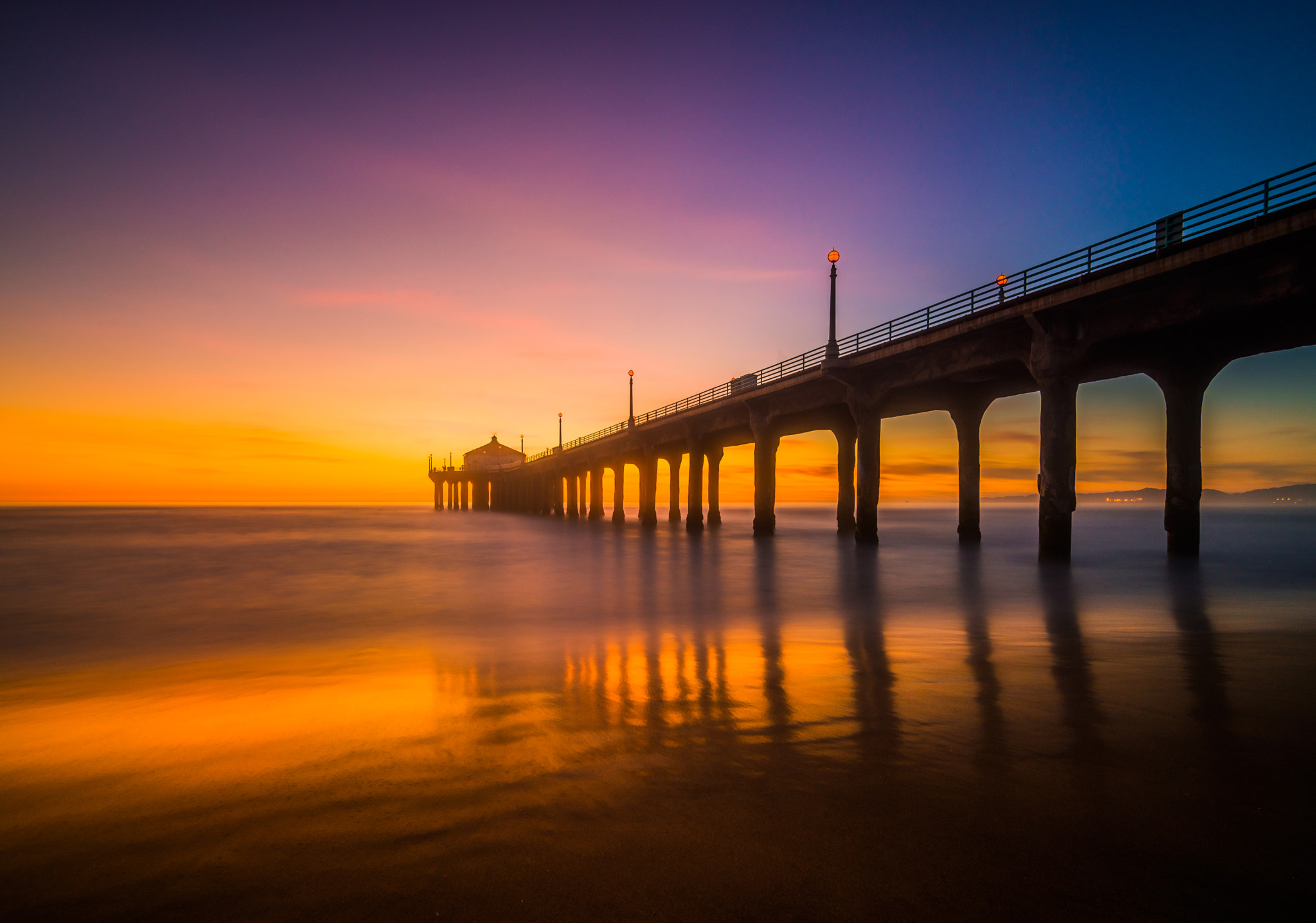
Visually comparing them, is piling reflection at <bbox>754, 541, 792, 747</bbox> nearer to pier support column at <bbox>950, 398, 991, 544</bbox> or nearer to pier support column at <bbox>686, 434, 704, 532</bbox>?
pier support column at <bbox>950, 398, 991, 544</bbox>

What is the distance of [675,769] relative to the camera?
4.82 m

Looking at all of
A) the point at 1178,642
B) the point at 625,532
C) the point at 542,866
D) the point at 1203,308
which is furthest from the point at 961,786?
the point at 625,532

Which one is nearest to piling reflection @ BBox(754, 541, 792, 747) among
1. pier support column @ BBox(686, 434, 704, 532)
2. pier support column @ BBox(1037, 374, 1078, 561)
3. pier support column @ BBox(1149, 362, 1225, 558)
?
pier support column @ BBox(1037, 374, 1078, 561)

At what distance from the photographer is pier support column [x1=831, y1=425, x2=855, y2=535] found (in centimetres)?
4116

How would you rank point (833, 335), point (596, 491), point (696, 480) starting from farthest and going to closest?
point (596, 491) → point (696, 480) → point (833, 335)

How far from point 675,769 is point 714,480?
4941 centimetres

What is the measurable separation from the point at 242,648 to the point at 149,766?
730 cm

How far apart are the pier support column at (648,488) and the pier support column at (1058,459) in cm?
3776

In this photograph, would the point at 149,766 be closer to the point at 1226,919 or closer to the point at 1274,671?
the point at 1226,919

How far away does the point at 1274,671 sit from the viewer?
7.67 meters

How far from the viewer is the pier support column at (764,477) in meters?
40.2

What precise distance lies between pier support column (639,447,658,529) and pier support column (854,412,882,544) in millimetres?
26956

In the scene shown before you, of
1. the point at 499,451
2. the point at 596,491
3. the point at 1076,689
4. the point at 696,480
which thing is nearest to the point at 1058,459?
the point at 1076,689

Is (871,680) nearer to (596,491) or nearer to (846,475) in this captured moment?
(846,475)
